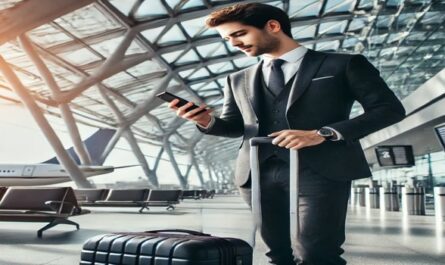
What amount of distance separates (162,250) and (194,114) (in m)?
0.62

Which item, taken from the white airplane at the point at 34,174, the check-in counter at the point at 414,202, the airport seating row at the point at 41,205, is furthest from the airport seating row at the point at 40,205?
the white airplane at the point at 34,174

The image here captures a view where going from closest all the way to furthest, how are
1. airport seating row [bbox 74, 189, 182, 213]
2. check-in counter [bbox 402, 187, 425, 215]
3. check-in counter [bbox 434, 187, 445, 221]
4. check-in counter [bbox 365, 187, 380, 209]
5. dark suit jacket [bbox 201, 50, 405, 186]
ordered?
dark suit jacket [bbox 201, 50, 405, 186], check-in counter [bbox 434, 187, 445, 221], airport seating row [bbox 74, 189, 182, 213], check-in counter [bbox 402, 187, 425, 215], check-in counter [bbox 365, 187, 380, 209]

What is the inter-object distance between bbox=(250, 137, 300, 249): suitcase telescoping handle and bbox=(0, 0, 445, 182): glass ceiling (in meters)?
15.7

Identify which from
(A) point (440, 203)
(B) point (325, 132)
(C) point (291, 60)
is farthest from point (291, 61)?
(A) point (440, 203)

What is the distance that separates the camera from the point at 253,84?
81.0 inches

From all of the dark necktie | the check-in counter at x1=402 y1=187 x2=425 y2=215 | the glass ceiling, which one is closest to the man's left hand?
the dark necktie

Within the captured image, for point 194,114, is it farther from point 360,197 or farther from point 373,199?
point 360,197

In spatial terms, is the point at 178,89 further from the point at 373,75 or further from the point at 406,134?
the point at 373,75

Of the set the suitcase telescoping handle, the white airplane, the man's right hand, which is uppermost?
the white airplane

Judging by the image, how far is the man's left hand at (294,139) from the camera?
1.69 metres

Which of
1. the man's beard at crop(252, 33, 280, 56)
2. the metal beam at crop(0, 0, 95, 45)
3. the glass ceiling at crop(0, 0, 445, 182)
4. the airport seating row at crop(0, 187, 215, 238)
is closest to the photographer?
the man's beard at crop(252, 33, 280, 56)

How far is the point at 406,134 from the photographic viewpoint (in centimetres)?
2338

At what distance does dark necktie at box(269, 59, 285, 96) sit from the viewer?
199 centimetres

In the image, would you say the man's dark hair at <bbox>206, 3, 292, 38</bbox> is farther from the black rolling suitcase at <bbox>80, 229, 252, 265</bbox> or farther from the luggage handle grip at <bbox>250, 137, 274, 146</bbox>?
the black rolling suitcase at <bbox>80, 229, 252, 265</bbox>
